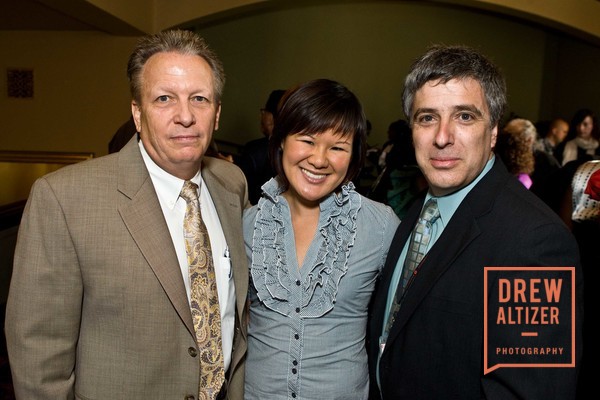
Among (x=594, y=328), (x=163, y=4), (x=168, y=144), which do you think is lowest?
(x=594, y=328)

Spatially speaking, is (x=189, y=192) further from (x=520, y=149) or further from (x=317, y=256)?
(x=520, y=149)

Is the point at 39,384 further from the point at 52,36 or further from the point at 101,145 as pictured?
the point at 52,36

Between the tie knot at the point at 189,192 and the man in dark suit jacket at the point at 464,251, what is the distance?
657 mm

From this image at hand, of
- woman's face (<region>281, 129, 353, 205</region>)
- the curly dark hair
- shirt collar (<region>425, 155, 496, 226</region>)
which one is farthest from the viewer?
the curly dark hair

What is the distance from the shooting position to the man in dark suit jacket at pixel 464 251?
1.22 m

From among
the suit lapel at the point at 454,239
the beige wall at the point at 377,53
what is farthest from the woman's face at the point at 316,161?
the beige wall at the point at 377,53

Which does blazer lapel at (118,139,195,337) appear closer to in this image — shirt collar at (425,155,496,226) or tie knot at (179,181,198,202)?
tie knot at (179,181,198,202)

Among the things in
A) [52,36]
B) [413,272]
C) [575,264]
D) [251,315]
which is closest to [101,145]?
[52,36]

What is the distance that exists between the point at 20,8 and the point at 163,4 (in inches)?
61.6

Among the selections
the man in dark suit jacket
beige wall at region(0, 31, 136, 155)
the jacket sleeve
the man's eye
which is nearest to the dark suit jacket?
the man in dark suit jacket

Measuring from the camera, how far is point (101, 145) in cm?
662

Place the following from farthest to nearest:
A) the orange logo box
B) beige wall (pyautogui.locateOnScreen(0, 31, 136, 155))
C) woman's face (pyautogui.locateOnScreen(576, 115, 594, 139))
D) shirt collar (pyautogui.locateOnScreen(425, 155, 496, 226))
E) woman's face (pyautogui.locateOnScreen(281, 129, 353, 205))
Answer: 1. beige wall (pyautogui.locateOnScreen(0, 31, 136, 155))
2. woman's face (pyautogui.locateOnScreen(576, 115, 594, 139))
3. woman's face (pyautogui.locateOnScreen(281, 129, 353, 205))
4. shirt collar (pyautogui.locateOnScreen(425, 155, 496, 226))
5. the orange logo box

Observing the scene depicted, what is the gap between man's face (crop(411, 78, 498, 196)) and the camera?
1.43m

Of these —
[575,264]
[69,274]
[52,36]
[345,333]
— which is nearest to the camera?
[575,264]
